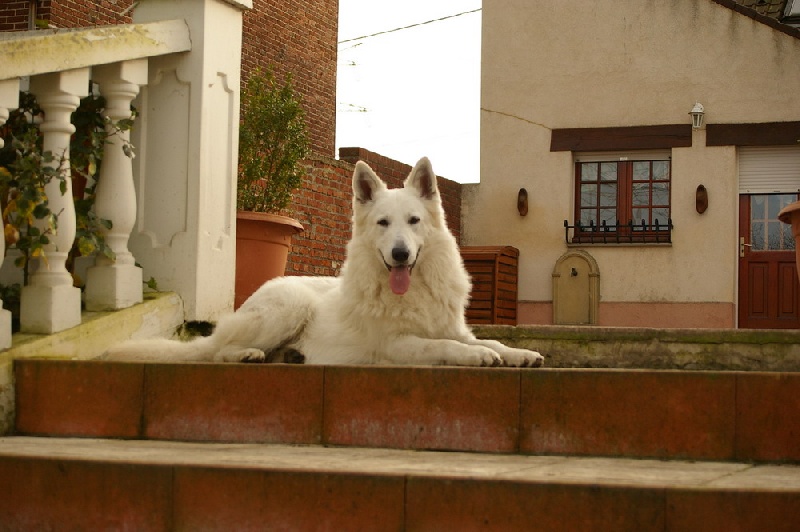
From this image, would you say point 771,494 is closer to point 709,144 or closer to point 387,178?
point 387,178

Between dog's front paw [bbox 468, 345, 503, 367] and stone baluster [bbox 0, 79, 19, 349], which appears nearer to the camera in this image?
stone baluster [bbox 0, 79, 19, 349]

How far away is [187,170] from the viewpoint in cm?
541

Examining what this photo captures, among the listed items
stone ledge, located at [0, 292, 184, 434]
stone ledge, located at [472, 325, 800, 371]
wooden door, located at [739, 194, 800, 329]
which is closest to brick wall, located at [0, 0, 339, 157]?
wooden door, located at [739, 194, 800, 329]

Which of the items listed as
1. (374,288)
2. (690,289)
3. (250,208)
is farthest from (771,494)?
(690,289)

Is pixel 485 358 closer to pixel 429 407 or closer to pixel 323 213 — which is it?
pixel 429 407

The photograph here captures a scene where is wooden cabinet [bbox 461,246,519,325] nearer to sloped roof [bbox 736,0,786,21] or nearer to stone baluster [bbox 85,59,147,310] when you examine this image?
sloped roof [bbox 736,0,786,21]

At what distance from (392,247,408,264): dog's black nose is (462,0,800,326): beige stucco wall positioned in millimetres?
10703

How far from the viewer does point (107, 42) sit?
4867mm

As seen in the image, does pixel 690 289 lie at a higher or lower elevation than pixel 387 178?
lower

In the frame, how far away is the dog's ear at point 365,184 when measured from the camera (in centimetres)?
501

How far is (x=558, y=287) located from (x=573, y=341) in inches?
379

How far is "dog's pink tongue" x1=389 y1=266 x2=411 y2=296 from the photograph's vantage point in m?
4.82

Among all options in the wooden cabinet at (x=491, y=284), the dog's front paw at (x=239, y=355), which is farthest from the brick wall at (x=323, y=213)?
the dog's front paw at (x=239, y=355)

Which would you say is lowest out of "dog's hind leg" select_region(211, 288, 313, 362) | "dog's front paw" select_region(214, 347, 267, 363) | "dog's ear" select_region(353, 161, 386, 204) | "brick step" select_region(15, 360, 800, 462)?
"brick step" select_region(15, 360, 800, 462)
